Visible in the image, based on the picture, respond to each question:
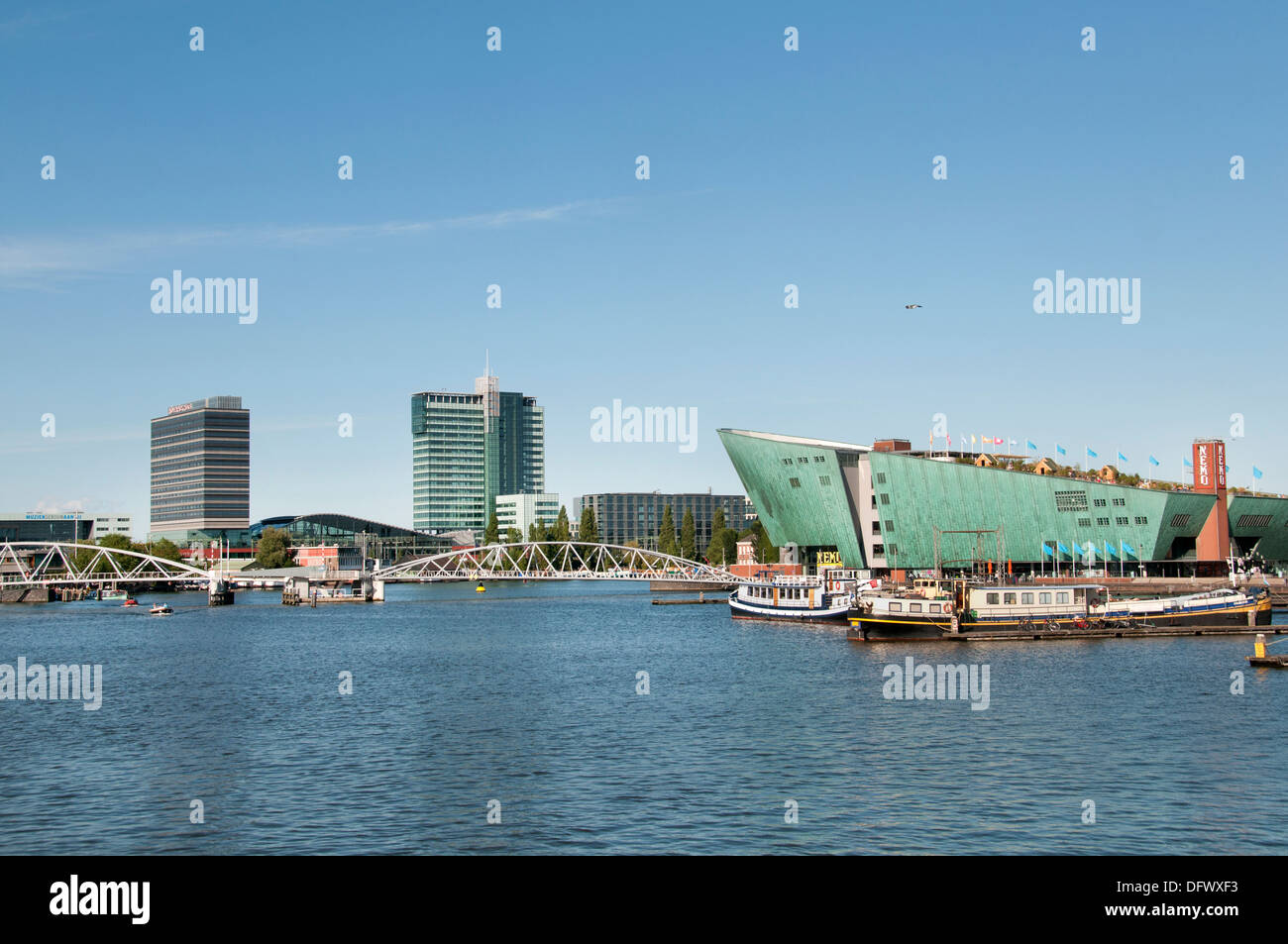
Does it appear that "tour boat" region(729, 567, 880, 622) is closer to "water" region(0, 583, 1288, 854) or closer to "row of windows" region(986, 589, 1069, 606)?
"row of windows" region(986, 589, 1069, 606)

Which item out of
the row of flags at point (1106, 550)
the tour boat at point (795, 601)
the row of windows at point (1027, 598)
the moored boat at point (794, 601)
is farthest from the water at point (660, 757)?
the row of flags at point (1106, 550)

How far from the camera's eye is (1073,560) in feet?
387

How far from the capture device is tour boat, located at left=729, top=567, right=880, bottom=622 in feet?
317

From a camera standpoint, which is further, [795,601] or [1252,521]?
[1252,521]

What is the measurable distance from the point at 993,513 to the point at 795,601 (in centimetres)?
3445

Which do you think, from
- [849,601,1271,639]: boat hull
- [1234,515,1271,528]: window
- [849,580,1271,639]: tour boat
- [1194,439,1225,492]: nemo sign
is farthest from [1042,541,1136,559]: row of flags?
[849,580,1271,639]: tour boat

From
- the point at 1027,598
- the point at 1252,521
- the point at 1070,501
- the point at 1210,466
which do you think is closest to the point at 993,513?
the point at 1070,501

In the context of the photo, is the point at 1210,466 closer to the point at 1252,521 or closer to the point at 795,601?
the point at 1252,521

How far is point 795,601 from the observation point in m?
101

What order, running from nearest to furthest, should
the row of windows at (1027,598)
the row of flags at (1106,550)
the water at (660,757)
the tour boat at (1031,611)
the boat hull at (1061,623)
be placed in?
the water at (660,757) → the boat hull at (1061,623) → the tour boat at (1031,611) → the row of windows at (1027,598) → the row of flags at (1106,550)

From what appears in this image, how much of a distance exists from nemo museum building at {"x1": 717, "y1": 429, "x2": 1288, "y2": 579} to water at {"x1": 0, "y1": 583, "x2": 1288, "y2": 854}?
167 feet

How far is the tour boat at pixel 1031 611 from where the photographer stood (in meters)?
74.2

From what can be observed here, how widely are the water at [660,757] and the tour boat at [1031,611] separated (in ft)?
16.2

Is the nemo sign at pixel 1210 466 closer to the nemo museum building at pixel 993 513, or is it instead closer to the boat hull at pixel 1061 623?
the nemo museum building at pixel 993 513
